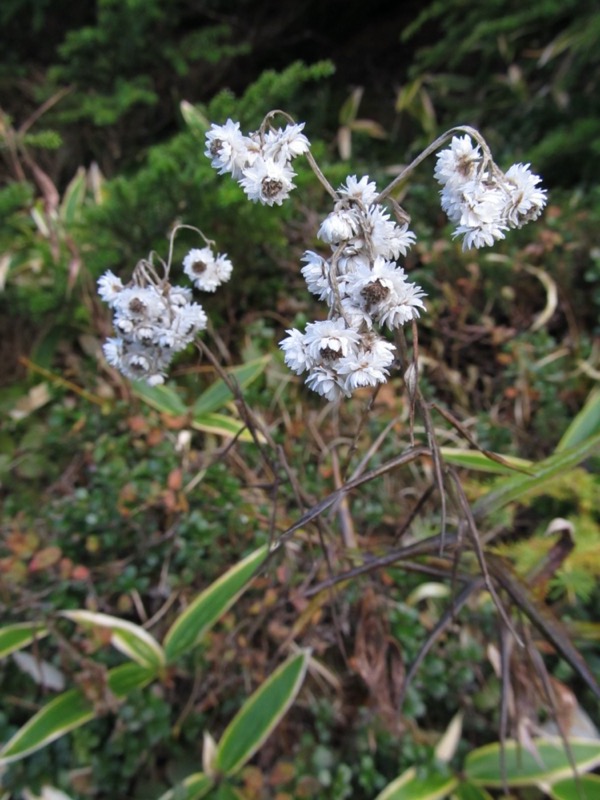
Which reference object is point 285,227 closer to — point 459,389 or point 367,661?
point 459,389

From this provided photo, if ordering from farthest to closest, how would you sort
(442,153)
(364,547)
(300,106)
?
(300,106) → (364,547) → (442,153)

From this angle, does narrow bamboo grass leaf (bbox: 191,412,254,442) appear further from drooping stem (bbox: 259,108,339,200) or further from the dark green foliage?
the dark green foliage

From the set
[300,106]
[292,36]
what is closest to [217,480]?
[300,106]

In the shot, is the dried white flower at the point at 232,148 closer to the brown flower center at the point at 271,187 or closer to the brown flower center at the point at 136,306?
the brown flower center at the point at 271,187

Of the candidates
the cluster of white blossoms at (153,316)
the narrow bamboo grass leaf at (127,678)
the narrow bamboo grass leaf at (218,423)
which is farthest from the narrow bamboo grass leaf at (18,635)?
the cluster of white blossoms at (153,316)

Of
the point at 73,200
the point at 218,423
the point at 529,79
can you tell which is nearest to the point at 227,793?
the point at 218,423

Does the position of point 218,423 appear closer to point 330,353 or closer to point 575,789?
point 330,353
